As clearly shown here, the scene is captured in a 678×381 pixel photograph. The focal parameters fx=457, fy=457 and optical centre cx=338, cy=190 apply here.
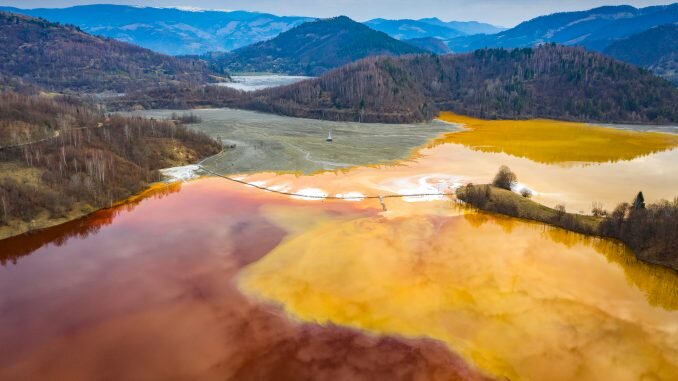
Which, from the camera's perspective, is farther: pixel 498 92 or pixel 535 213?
pixel 498 92

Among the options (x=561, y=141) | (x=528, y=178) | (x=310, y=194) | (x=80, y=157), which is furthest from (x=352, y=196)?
(x=561, y=141)

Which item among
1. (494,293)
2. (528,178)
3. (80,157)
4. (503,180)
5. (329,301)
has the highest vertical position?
(80,157)

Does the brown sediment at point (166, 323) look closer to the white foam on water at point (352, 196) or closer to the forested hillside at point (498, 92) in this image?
the white foam on water at point (352, 196)

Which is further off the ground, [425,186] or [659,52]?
[659,52]

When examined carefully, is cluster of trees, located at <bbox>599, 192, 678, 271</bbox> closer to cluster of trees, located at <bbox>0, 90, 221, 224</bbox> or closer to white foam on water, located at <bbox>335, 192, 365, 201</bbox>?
white foam on water, located at <bbox>335, 192, 365, 201</bbox>

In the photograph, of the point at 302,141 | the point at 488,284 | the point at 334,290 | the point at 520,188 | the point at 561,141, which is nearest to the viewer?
the point at 334,290

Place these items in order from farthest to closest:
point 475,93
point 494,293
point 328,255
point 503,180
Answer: point 475,93, point 503,180, point 328,255, point 494,293

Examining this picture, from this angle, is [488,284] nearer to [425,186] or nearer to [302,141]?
[425,186]
